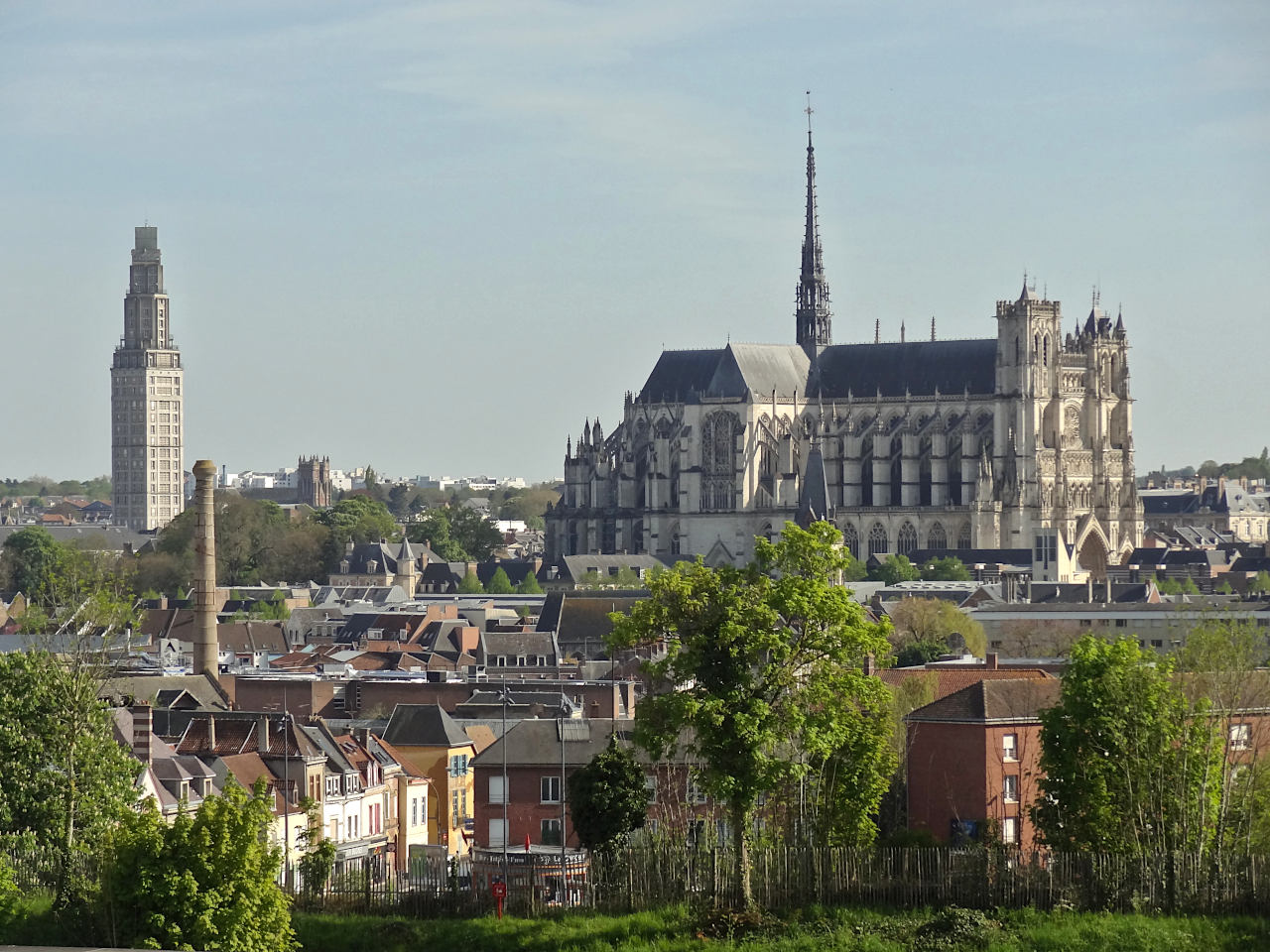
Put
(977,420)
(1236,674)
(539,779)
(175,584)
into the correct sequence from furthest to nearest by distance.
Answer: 1. (977,420)
2. (175,584)
3. (539,779)
4. (1236,674)

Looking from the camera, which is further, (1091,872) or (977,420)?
(977,420)

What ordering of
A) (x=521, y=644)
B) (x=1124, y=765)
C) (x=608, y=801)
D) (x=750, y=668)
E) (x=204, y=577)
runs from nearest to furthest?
(x=750, y=668) → (x=1124, y=765) → (x=608, y=801) → (x=204, y=577) → (x=521, y=644)

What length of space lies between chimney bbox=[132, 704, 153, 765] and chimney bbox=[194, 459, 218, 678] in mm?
19497

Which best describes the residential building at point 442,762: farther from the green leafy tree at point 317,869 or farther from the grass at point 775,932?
the grass at point 775,932

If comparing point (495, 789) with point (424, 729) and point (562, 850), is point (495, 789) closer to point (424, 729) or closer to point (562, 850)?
point (424, 729)

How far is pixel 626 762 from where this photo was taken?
5184 centimetres

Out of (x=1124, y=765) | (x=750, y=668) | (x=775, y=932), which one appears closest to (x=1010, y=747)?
(x=1124, y=765)

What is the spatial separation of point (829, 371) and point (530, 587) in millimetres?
29388

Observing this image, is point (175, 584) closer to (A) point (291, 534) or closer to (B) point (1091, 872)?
(A) point (291, 534)

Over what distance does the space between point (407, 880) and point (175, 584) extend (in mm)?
113617

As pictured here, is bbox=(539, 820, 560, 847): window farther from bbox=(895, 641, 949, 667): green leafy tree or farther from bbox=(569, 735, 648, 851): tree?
bbox=(895, 641, 949, 667): green leafy tree

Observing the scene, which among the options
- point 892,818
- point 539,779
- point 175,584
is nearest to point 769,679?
point 892,818

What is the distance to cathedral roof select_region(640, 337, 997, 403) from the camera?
17388 centimetres

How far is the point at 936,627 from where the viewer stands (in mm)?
110188
